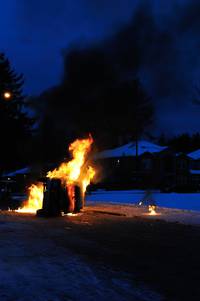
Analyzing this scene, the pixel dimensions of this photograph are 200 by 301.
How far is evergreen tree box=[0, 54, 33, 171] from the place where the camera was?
191ft

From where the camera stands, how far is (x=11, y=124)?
59.3 meters

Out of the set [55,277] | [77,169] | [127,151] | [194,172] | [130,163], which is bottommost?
[55,277]

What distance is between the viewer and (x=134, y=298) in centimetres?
706

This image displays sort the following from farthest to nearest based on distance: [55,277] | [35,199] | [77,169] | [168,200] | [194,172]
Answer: [194,172], [168,200], [35,199], [77,169], [55,277]

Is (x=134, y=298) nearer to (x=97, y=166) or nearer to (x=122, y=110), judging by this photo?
(x=122, y=110)

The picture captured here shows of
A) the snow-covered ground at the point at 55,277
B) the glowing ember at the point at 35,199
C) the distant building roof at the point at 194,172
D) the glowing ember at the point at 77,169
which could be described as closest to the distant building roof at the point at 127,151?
the distant building roof at the point at 194,172

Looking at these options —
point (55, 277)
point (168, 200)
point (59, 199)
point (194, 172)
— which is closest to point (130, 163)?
point (194, 172)

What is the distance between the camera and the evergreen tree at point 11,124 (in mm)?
58250

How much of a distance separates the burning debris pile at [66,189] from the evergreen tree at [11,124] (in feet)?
103

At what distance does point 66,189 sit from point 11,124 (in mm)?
37332

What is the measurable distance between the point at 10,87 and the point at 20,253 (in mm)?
54704

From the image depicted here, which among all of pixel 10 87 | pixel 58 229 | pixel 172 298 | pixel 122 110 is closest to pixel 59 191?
pixel 58 229

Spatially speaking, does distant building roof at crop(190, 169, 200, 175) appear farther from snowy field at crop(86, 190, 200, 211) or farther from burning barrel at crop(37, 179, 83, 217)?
burning barrel at crop(37, 179, 83, 217)

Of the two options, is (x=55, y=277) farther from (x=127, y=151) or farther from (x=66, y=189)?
(x=127, y=151)
